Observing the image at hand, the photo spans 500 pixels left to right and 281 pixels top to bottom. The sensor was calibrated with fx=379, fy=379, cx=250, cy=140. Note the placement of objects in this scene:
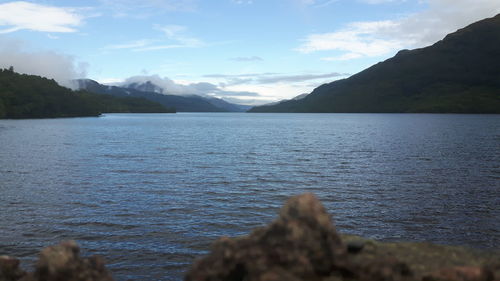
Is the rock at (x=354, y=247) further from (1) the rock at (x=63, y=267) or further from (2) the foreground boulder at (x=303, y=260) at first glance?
(1) the rock at (x=63, y=267)

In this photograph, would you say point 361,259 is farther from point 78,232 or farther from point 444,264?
point 78,232

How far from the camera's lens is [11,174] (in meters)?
44.5

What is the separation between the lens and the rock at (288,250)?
871 cm

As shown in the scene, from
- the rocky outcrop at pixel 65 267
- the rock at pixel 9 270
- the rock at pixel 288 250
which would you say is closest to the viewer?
the rock at pixel 288 250

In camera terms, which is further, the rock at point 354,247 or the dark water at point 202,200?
the dark water at point 202,200

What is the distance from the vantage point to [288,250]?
8.80 meters

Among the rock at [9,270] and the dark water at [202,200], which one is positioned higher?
the rock at [9,270]

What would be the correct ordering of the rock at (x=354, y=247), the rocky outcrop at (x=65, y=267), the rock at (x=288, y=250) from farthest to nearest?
the rock at (x=354, y=247), the rocky outcrop at (x=65, y=267), the rock at (x=288, y=250)

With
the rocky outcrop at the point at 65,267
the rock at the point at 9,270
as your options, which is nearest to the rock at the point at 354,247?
the rocky outcrop at the point at 65,267

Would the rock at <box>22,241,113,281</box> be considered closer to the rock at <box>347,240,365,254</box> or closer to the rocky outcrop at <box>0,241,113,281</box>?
the rocky outcrop at <box>0,241,113,281</box>

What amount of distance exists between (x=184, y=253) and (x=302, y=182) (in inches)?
909

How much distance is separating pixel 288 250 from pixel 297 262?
331 millimetres

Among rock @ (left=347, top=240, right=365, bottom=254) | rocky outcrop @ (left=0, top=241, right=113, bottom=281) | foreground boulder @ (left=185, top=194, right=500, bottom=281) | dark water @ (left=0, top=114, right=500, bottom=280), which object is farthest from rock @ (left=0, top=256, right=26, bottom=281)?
rock @ (left=347, top=240, right=365, bottom=254)

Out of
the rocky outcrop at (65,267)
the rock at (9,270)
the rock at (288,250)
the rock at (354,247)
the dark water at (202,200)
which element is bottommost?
the dark water at (202,200)
